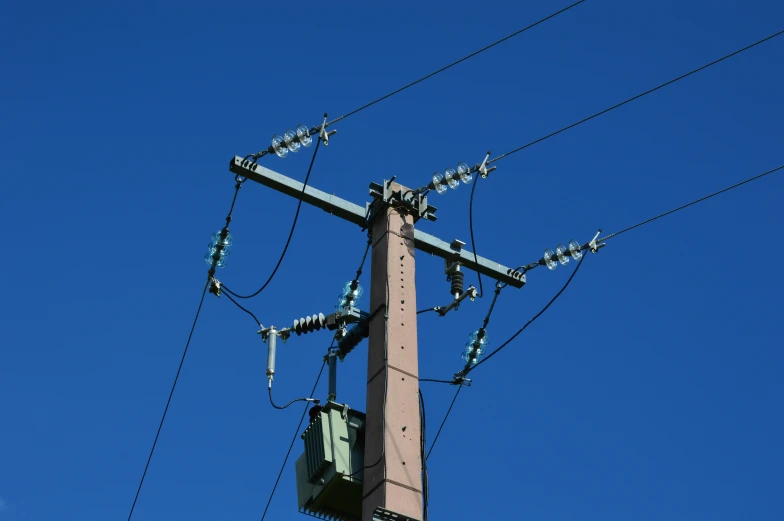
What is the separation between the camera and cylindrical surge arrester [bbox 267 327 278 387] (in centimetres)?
978

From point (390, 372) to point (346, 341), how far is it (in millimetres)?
1169

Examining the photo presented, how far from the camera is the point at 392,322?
8234mm

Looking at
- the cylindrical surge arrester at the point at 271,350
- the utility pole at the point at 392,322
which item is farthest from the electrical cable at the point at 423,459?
the cylindrical surge arrester at the point at 271,350

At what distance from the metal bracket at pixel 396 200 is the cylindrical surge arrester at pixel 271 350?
162 centimetres

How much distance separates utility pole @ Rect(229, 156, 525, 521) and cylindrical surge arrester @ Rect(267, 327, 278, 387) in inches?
58.7

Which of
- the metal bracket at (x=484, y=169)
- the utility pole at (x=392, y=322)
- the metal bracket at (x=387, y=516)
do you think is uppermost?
the metal bracket at (x=484, y=169)

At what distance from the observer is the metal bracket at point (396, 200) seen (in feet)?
29.8

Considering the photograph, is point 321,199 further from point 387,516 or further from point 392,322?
point 387,516

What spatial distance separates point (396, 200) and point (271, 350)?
1.99 metres

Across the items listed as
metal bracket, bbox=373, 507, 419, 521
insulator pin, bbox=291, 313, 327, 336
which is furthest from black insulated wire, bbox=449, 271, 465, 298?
metal bracket, bbox=373, 507, 419, 521

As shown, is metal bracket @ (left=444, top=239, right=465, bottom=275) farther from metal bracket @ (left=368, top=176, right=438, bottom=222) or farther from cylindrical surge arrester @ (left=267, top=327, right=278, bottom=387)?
cylindrical surge arrester @ (left=267, top=327, right=278, bottom=387)

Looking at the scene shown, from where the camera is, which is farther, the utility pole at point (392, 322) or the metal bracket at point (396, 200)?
the metal bracket at point (396, 200)

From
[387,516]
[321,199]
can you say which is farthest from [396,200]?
[387,516]

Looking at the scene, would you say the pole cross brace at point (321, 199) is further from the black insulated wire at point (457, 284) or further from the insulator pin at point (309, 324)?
the insulator pin at point (309, 324)
